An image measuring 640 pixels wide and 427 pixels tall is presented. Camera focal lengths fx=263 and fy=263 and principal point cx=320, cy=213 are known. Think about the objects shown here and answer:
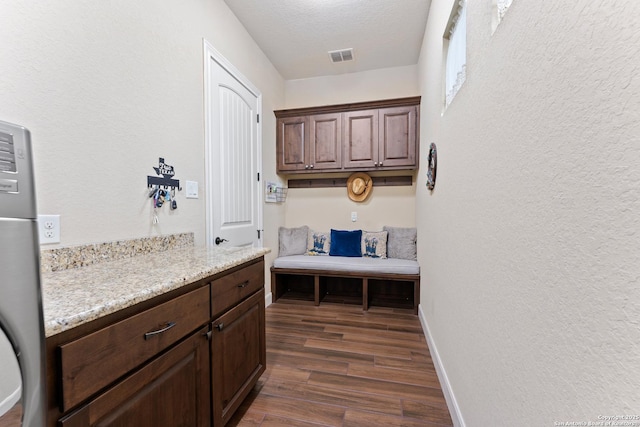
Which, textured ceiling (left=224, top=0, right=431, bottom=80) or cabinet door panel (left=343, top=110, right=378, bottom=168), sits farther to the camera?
cabinet door panel (left=343, top=110, right=378, bottom=168)

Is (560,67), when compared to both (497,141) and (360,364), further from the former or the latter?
(360,364)

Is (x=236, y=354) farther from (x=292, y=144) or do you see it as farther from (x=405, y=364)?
(x=292, y=144)

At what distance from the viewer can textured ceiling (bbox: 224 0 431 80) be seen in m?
2.44

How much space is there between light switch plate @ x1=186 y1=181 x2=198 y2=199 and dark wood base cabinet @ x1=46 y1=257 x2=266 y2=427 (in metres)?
0.81

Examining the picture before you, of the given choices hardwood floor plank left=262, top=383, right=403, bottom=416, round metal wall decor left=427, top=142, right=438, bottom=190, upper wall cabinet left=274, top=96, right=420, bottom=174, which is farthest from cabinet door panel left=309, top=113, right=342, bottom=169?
hardwood floor plank left=262, top=383, right=403, bottom=416

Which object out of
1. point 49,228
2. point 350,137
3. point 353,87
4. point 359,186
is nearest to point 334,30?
point 353,87

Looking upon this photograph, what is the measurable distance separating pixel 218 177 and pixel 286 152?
1.45 meters

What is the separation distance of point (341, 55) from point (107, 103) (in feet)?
8.82

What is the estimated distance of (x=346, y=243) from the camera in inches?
139

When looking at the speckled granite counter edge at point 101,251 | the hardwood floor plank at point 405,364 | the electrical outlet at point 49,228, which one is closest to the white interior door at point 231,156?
the speckled granite counter edge at point 101,251

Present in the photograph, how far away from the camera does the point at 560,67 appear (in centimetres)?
61

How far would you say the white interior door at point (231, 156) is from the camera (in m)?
2.19

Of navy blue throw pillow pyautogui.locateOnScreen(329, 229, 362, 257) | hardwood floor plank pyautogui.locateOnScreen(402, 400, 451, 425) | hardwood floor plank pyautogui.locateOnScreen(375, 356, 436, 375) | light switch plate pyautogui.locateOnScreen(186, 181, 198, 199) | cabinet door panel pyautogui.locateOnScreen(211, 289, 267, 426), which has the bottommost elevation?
hardwood floor plank pyautogui.locateOnScreen(375, 356, 436, 375)

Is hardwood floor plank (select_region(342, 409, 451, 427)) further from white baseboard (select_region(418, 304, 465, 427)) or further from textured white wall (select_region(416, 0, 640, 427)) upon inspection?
textured white wall (select_region(416, 0, 640, 427))
